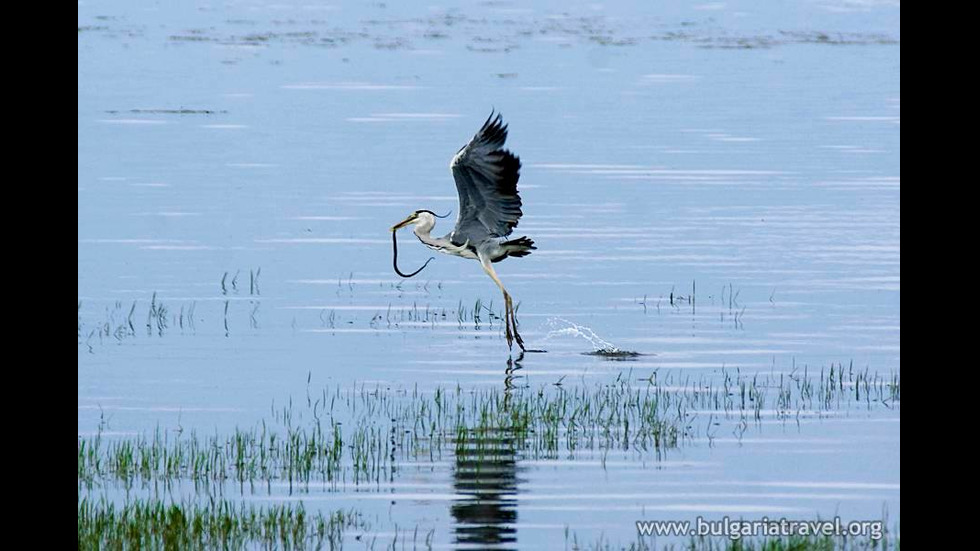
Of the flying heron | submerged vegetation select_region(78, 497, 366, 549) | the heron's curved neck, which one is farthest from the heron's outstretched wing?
submerged vegetation select_region(78, 497, 366, 549)

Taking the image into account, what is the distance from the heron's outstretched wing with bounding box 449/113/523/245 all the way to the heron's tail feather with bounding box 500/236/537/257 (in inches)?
5.6

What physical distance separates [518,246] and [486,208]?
2.14 feet

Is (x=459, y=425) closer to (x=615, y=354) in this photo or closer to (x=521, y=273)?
(x=615, y=354)

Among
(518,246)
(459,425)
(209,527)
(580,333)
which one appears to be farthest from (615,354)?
(209,527)

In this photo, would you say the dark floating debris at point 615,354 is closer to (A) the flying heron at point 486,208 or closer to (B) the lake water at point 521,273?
(B) the lake water at point 521,273

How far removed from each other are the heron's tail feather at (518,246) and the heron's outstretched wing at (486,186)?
141 mm

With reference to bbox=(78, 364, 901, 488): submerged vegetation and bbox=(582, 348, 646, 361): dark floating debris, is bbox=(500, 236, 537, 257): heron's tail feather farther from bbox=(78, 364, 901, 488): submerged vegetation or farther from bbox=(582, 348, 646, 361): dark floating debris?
bbox=(78, 364, 901, 488): submerged vegetation

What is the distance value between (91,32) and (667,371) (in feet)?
147

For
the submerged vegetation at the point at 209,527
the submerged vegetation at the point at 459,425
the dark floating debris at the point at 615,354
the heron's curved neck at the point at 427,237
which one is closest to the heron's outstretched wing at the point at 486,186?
the heron's curved neck at the point at 427,237

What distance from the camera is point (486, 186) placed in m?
15.2

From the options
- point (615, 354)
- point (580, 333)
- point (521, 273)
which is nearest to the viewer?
point (615, 354)

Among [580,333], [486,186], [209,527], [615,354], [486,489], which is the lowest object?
[209,527]

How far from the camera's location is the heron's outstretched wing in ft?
48.4
